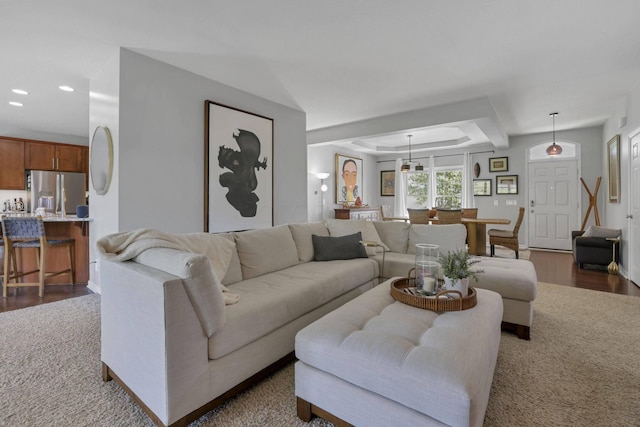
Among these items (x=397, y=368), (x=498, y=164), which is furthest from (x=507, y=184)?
(x=397, y=368)

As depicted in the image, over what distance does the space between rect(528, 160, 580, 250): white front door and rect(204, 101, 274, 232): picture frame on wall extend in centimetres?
598

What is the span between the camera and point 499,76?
3.58 m

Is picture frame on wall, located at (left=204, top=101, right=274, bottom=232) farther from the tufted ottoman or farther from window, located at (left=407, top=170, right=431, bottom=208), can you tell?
window, located at (left=407, top=170, right=431, bottom=208)

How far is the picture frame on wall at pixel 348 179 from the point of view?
25.0ft

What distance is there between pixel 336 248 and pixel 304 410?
1798 millimetres

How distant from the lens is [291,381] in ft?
6.02

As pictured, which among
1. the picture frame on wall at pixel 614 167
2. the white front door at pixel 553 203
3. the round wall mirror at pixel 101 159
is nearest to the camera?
the round wall mirror at pixel 101 159

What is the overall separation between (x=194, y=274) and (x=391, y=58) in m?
2.83

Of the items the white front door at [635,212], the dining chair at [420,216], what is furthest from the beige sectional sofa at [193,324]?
the dining chair at [420,216]

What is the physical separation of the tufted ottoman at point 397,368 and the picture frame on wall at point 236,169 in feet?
8.11

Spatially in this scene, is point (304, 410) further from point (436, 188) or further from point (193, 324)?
point (436, 188)

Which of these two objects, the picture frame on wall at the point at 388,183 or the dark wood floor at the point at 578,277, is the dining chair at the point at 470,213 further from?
the picture frame on wall at the point at 388,183

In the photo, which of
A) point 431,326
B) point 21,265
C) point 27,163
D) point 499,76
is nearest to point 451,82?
point 499,76

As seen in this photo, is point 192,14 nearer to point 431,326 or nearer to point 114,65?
point 114,65
